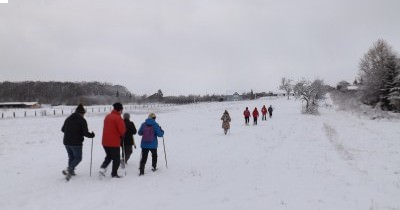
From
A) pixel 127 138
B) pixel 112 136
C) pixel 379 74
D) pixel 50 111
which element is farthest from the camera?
→ pixel 50 111

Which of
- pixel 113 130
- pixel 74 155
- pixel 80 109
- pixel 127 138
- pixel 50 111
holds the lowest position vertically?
pixel 50 111

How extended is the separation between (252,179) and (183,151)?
6180mm

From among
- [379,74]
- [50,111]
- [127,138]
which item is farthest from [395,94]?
[50,111]

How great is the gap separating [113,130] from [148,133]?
52.2 inches

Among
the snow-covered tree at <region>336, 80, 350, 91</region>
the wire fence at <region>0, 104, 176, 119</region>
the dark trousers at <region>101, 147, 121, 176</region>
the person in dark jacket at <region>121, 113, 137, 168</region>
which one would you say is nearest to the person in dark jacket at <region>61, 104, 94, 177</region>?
the dark trousers at <region>101, 147, 121, 176</region>

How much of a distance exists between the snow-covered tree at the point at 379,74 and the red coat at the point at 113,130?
60648 millimetres

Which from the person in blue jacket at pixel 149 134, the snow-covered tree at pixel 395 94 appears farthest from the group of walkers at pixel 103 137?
the snow-covered tree at pixel 395 94

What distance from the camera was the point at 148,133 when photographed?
36.4 feet

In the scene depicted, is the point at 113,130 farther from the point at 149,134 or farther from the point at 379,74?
the point at 379,74

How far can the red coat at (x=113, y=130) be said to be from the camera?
10031mm

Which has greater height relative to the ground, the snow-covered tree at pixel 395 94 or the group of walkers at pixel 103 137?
the snow-covered tree at pixel 395 94

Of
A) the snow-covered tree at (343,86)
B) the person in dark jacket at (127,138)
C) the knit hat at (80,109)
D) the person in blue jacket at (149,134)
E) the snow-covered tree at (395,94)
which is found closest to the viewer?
the knit hat at (80,109)

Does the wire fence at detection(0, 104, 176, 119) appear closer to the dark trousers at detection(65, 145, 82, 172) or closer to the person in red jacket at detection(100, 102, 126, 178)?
the dark trousers at detection(65, 145, 82, 172)

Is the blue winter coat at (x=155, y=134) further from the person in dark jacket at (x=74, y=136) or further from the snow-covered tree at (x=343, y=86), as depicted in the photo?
the snow-covered tree at (x=343, y=86)
